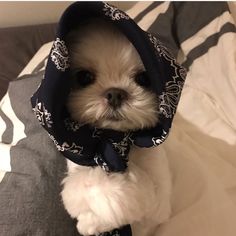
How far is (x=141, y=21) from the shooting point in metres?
1.46

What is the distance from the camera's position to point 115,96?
655 millimetres

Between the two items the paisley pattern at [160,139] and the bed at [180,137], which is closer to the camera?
the paisley pattern at [160,139]

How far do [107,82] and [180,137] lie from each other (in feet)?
1.56

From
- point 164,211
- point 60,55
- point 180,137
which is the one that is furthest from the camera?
point 180,137

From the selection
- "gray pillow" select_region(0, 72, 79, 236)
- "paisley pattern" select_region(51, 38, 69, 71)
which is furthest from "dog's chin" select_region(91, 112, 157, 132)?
"gray pillow" select_region(0, 72, 79, 236)

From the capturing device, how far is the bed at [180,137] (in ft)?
2.72

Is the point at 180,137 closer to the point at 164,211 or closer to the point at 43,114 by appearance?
the point at 164,211

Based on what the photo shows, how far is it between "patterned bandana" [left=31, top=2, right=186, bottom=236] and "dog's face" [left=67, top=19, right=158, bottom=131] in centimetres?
2

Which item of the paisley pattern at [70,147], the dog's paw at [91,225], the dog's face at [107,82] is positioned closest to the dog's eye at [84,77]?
the dog's face at [107,82]

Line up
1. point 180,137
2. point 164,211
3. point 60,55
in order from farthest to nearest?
1. point 180,137
2. point 164,211
3. point 60,55

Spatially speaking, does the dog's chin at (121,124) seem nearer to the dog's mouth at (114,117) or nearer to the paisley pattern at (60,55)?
the dog's mouth at (114,117)

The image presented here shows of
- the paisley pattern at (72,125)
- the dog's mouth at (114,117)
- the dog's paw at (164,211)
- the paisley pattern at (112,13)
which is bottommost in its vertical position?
the dog's paw at (164,211)

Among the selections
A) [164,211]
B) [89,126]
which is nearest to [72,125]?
[89,126]

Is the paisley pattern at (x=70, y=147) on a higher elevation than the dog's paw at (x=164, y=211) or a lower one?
higher
